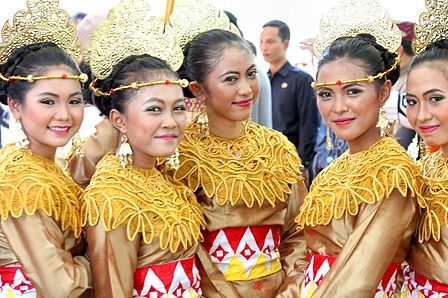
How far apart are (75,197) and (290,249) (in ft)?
3.19

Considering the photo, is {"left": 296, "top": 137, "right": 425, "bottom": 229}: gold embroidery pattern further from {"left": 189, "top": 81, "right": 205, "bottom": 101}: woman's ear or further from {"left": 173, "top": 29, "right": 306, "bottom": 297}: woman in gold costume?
{"left": 189, "top": 81, "right": 205, "bottom": 101}: woman's ear

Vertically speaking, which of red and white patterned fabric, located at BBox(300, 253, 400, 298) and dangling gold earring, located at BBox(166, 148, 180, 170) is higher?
dangling gold earring, located at BBox(166, 148, 180, 170)

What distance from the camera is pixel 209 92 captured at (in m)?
2.86

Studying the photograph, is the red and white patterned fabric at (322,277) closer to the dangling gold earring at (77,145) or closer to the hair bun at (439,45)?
the hair bun at (439,45)

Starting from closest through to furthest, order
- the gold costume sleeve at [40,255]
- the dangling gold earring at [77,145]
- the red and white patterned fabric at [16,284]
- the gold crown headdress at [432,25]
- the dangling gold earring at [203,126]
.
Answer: the gold costume sleeve at [40,255]
the red and white patterned fabric at [16,284]
the gold crown headdress at [432,25]
the dangling gold earring at [77,145]
the dangling gold earring at [203,126]

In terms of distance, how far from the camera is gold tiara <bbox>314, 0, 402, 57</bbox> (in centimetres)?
265

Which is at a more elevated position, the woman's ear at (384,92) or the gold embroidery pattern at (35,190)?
the woman's ear at (384,92)

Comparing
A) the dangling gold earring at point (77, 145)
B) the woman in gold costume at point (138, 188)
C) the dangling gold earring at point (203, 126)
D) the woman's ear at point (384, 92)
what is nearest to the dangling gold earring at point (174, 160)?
the woman in gold costume at point (138, 188)

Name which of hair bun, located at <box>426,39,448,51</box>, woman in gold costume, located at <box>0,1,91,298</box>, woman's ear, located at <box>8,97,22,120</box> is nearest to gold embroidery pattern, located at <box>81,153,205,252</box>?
woman in gold costume, located at <box>0,1,91,298</box>

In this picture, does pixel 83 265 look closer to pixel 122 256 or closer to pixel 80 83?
pixel 122 256

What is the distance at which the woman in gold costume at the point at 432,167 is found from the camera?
7.79ft

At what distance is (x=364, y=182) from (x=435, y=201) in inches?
9.7

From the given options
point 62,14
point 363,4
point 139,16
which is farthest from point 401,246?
point 62,14

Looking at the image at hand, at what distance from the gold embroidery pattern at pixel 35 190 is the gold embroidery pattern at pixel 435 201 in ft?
3.77
